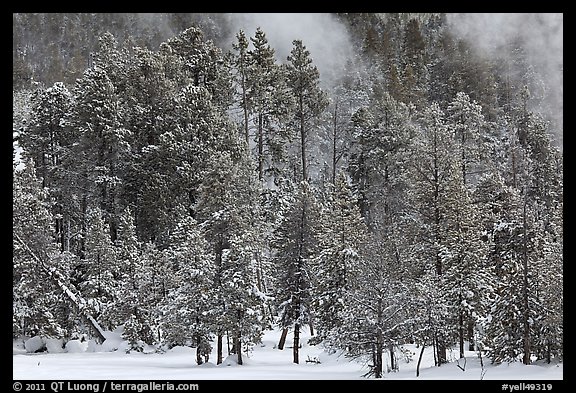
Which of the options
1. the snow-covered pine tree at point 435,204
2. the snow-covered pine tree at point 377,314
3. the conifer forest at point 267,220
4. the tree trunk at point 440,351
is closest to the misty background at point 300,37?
the conifer forest at point 267,220

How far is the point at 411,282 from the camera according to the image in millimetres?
21391

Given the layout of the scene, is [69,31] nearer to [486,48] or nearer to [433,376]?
[486,48]

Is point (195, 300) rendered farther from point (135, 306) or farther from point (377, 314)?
point (377, 314)

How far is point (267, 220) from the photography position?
34.7 m

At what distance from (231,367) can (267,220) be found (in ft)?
45.4

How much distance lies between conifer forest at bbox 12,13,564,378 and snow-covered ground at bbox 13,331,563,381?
0.73 meters

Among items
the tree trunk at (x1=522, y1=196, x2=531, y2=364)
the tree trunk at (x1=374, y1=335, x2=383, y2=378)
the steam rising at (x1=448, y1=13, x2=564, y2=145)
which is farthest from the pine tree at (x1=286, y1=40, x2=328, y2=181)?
the steam rising at (x1=448, y1=13, x2=564, y2=145)

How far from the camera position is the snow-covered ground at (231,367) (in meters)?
16.9

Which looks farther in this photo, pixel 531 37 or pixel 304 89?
pixel 531 37

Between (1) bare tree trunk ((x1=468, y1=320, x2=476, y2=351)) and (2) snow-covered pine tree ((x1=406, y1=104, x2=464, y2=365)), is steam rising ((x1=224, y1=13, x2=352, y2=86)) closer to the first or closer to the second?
(2) snow-covered pine tree ((x1=406, y1=104, x2=464, y2=365))

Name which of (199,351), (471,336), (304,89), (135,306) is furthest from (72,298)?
(304,89)

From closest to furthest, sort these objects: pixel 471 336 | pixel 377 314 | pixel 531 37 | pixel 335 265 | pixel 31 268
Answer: pixel 377 314 < pixel 471 336 < pixel 335 265 < pixel 31 268 < pixel 531 37
